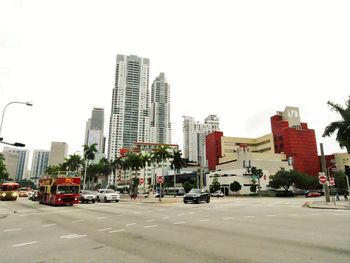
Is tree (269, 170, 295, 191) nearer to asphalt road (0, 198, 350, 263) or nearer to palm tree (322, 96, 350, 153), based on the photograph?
palm tree (322, 96, 350, 153)

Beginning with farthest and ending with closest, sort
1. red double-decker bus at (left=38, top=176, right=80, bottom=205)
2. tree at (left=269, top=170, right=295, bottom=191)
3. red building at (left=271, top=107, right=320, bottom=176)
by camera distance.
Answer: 1. red building at (left=271, top=107, right=320, bottom=176)
2. tree at (left=269, top=170, right=295, bottom=191)
3. red double-decker bus at (left=38, top=176, right=80, bottom=205)

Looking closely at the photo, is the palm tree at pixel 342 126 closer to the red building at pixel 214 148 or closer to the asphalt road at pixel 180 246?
the asphalt road at pixel 180 246

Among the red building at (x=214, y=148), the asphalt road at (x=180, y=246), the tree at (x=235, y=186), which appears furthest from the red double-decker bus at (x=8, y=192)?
the red building at (x=214, y=148)

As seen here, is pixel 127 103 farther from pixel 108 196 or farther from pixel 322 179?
pixel 322 179

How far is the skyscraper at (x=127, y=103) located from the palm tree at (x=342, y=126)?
542 ft

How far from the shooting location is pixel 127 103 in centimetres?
19338

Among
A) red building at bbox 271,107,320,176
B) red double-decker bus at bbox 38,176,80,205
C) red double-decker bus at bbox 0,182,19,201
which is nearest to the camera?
red double-decker bus at bbox 38,176,80,205

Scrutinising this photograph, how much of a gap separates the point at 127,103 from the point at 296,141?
111253mm

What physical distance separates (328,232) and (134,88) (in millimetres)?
188372

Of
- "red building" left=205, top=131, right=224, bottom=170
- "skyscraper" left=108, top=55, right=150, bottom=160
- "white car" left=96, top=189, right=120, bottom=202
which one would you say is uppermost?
"skyscraper" left=108, top=55, right=150, bottom=160

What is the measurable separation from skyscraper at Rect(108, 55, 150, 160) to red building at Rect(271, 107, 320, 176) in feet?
317

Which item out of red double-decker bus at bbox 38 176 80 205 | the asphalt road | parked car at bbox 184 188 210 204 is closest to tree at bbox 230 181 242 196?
parked car at bbox 184 188 210 204

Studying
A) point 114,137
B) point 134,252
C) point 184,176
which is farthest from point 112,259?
point 114,137

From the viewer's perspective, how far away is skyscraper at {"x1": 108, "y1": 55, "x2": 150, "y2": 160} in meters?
191
